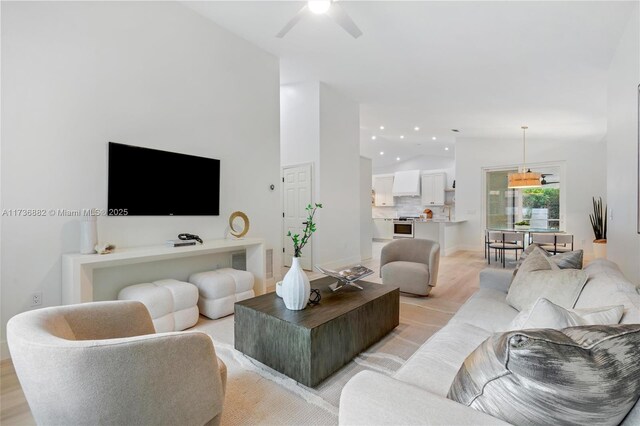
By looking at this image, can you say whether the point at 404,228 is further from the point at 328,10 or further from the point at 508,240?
the point at 328,10

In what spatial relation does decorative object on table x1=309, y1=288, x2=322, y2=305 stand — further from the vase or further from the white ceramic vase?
the white ceramic vase

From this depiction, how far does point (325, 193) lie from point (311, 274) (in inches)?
56.8

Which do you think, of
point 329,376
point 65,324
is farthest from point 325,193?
point 65,324

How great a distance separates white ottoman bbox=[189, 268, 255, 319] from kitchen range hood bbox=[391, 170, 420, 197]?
8028 millimetres

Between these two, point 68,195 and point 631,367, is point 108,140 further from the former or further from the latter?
point 631,367

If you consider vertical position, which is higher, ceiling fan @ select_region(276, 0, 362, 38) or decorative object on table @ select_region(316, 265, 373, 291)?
ceiling fan @ select_region(276, 0, 362, 38)

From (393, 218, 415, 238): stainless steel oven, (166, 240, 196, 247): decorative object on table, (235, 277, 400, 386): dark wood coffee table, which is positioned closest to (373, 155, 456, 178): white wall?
(393, 218, 415, 238): stainless steel oven

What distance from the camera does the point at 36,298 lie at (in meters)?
2.41

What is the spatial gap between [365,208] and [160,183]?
4408mm

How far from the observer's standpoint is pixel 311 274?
16.6 ft

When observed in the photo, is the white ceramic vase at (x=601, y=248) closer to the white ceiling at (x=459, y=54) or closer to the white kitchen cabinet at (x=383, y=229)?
the white ceiling at (x=459, y=54)

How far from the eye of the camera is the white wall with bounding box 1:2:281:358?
2.32 meters

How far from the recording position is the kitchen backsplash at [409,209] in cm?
1000

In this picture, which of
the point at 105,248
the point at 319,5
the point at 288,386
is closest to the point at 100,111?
the point at 105,248
